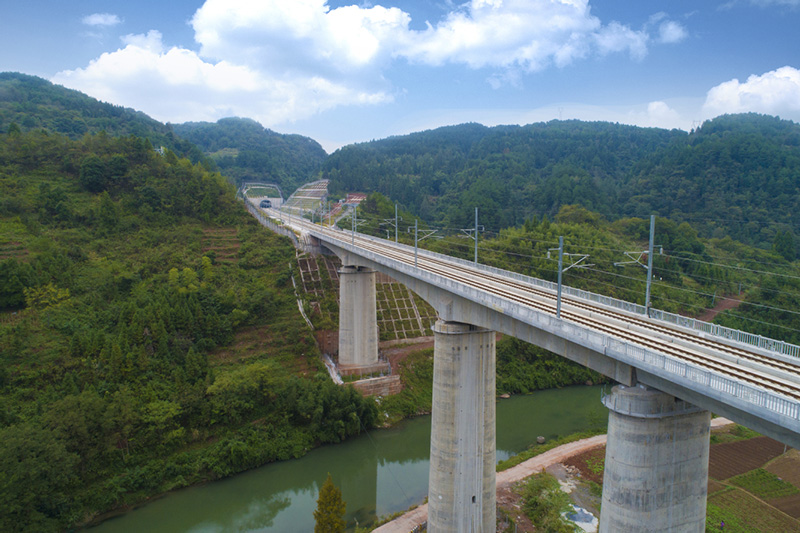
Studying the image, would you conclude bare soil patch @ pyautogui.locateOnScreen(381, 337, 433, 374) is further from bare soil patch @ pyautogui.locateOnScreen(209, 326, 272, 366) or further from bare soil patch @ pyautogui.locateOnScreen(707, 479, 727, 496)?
bare soil patch @ pyautogui.locateOnScreen(707, 479, 727, 496)

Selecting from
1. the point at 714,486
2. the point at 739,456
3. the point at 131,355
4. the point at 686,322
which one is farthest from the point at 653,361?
the point at 131,355

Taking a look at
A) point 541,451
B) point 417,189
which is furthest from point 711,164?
point 541,451

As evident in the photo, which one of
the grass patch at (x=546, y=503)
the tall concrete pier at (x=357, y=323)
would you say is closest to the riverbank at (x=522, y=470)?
the grass patch at (x=546, y=503)

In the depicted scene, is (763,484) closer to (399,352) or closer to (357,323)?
(399,352)

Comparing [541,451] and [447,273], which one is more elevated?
[447,273]

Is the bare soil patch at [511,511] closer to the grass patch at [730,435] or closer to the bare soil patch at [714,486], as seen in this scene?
the bare soil patch at [714,486]

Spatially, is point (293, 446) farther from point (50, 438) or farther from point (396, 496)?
point (50, 438)
